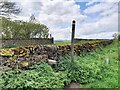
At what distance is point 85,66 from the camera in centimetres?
470

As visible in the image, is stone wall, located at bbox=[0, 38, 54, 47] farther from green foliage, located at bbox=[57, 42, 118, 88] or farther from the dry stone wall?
green foliage, located at bbox=[57, 42, 118, 88]

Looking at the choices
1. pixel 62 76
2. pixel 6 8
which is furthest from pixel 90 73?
pixel 6 8

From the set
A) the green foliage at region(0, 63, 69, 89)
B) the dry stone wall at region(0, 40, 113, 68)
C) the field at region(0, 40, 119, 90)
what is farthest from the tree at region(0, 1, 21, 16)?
the green foliage at region(0, 63, 69, 89)

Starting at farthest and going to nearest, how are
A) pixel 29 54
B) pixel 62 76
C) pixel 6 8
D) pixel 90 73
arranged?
1. pixel 6 8
2. pixel 90 73
3. pixel 29 54
4. pixel 62 76

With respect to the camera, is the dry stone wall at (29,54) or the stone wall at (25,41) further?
the stone wall at (25,41)

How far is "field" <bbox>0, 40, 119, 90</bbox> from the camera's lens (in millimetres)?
3623

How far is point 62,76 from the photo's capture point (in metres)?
4.09

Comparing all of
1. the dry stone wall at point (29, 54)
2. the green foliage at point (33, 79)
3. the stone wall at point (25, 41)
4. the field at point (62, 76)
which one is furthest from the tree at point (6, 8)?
the green foliage at point (33, 79)

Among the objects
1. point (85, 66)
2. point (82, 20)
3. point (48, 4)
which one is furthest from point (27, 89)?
point (82, 20)

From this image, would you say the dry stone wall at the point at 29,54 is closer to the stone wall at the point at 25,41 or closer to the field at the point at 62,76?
the field at the point at 62,76

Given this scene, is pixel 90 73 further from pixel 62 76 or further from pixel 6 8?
pixel 6 8

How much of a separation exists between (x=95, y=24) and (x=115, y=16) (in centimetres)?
51

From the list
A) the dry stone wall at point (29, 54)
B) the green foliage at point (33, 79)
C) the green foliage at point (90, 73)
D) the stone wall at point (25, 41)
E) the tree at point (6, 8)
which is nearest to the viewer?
the green foliage at point (33, 79)

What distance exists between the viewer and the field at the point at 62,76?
11.9 ft
